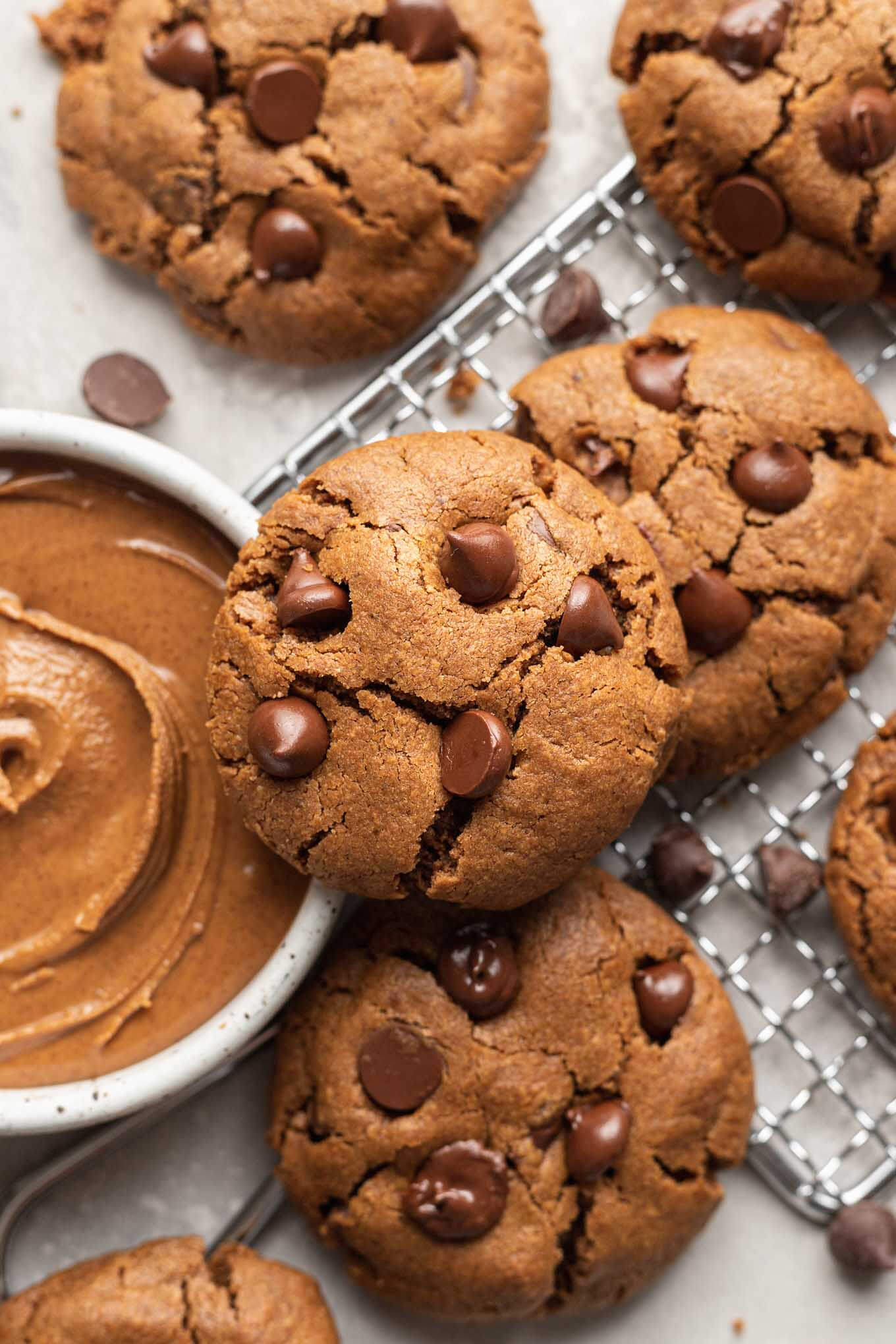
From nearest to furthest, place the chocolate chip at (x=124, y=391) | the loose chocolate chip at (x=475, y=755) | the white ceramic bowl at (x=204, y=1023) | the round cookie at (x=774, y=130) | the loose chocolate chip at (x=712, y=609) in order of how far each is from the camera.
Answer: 1. the loose chocolate chip at (x=475, y=755)
2. the white ceramic bowl at (x=204, y=1023)
3. the loose chocolate chip at (x=712, y=609)
4. the round cookie at (x=774, y=130)
5. the chocolate chip at (x=124, y=391)

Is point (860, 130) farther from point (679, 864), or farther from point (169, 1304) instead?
point (169, 1304)

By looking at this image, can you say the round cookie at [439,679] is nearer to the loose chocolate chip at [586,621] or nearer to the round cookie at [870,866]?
the loose chocolate chip at [586,621]

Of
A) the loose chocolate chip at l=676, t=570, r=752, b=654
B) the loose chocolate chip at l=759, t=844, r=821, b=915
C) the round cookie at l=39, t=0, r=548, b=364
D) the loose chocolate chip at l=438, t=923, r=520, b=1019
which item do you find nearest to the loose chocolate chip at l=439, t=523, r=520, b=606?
Result: the loose chocolate chip at l=676, t=570, r=752, b=654

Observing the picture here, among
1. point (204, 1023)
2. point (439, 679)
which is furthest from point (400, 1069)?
point (439, 679)

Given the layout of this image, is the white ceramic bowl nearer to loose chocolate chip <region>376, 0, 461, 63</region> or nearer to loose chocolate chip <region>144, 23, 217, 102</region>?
Result: loose chocolate chip <region>144, 23, 217, 102</region>

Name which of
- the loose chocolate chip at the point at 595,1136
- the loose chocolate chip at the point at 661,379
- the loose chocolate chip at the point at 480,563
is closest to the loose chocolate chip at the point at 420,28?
the loose chocolate chip at the point at 661,379

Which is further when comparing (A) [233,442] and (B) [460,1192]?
(A) [233,442]

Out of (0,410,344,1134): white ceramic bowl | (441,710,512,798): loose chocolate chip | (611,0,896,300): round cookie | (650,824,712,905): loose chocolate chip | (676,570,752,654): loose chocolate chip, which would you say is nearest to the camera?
(441,710,512,798): loose chocolate chip
